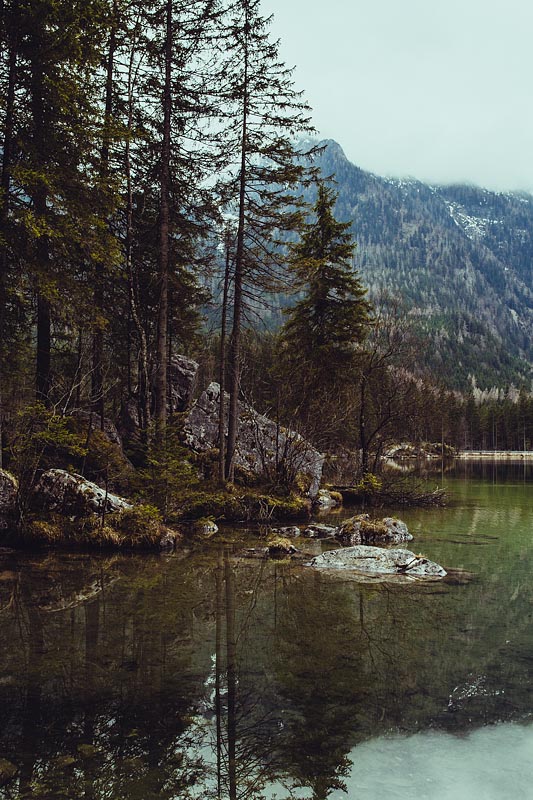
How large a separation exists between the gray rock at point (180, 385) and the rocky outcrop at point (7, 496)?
9.30 metres

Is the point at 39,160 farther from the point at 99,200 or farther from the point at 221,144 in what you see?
the point at 221,144

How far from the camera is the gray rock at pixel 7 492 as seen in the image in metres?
11.1

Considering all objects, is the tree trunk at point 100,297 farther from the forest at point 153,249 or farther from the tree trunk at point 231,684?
the tree trunk at point 231,684

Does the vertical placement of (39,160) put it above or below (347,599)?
above

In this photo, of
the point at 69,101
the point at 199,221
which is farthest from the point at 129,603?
the point at 199,221

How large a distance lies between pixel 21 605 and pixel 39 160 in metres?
10.2

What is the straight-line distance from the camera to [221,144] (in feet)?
58.1

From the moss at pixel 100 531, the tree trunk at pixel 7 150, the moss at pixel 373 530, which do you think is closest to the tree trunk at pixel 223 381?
the moss at pixel 100 531

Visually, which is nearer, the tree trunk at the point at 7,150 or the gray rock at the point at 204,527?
the tree trunk at the point at 7,150

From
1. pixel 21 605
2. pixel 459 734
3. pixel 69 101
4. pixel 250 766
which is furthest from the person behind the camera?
pixel 69 101

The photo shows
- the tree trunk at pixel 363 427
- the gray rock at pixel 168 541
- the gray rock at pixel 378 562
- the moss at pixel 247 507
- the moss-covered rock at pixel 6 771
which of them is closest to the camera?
the moss-covered rock at pixel 6 771

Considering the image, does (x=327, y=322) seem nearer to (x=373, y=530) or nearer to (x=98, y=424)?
(x=98, y=424)

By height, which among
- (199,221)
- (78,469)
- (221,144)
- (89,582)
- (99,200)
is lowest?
(89,582)

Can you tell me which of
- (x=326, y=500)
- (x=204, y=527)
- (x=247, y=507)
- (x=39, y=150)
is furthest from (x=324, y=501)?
(x=39, y=150)
